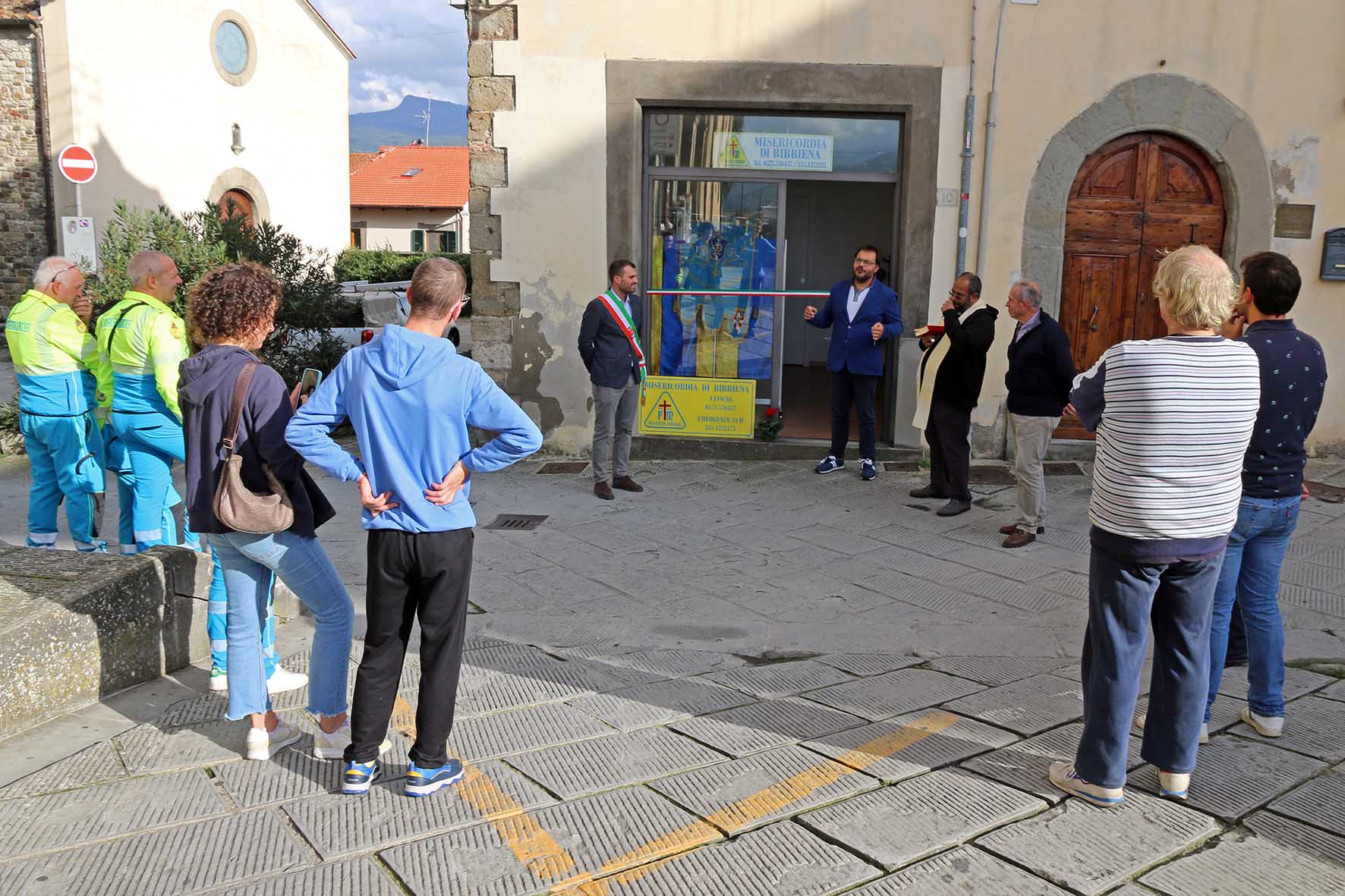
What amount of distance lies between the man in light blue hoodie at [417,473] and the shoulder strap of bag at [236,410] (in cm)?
28

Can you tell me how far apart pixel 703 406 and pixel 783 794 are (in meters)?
6.28

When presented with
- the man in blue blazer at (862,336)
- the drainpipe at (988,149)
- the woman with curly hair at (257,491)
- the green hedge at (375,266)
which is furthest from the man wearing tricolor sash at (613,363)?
the green hedge at (375,266)

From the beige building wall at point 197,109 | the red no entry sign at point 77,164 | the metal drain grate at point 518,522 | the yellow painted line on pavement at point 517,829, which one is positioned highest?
the beige building wall at point 197,109

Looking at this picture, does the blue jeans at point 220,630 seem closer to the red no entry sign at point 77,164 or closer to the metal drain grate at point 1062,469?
the metal drain grate at point 1062,469

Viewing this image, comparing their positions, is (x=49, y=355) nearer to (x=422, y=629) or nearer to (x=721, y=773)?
(x=422, y=629)

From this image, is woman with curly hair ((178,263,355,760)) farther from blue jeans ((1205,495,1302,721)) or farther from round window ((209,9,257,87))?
round window ((209,9,257,87))

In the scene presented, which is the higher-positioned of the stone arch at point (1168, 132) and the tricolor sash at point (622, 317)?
the stone arch at point (1168, 132)

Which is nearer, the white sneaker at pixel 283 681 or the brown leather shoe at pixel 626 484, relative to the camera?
the white sneaker at pixel 283 681

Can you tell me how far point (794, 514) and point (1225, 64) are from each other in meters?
5.27

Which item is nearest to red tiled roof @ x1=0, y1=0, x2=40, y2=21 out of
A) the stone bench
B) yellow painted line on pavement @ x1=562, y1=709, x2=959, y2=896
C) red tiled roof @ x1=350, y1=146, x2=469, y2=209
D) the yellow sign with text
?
the yellow sign with text

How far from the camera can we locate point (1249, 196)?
893 cm

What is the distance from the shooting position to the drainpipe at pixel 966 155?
8828 mm

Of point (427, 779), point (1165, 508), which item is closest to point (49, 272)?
point (427, 779)

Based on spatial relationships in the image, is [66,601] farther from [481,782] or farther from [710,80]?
[710,80]
